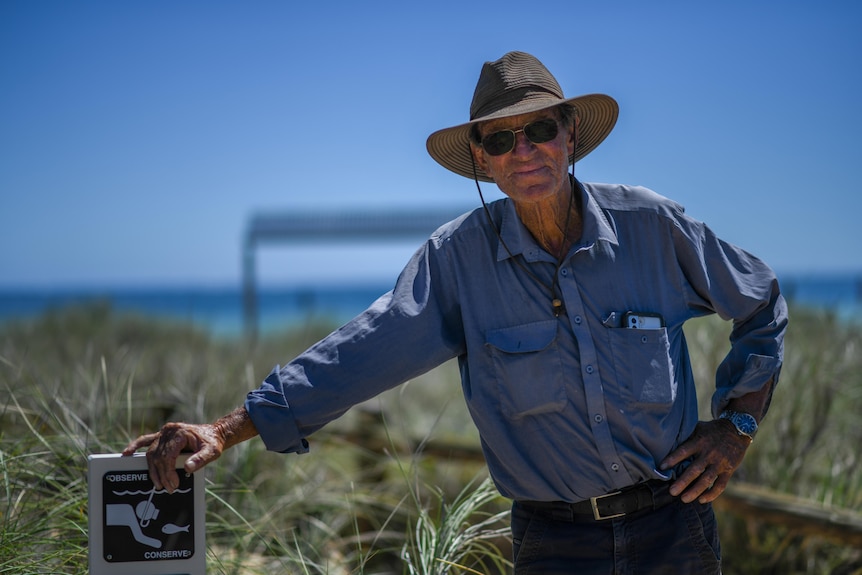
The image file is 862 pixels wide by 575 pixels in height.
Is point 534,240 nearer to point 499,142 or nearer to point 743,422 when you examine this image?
point 499,142

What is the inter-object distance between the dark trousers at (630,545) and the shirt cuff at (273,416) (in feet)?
2.62

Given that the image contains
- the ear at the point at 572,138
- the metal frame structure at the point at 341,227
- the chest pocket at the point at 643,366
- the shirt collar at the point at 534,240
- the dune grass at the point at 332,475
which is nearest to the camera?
the chest pocket at the point at 643,366

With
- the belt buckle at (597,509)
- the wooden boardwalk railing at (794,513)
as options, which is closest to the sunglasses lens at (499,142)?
the belt buckle at (597,509)

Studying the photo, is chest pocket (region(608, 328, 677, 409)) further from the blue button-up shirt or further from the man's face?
the man's face

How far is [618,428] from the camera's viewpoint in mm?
2480

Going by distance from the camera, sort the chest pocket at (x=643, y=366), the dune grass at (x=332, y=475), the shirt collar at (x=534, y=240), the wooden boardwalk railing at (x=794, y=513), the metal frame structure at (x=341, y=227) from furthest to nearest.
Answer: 1. the metal frame structure at (x=341, y=227)
2. the wooden boardwalk railing at (x=794, y=513)
3. the dune grass at (x=332, y=475)
4. the shirt collar at (x=534, y=240)
5. the chest pocket at (x=643, y=366)

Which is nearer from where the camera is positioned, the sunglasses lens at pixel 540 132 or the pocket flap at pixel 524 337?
the pocket flap at pixel 524 337

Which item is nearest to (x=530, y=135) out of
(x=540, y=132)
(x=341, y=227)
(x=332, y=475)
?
(x=540, y=132)

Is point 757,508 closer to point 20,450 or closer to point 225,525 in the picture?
point 225,525

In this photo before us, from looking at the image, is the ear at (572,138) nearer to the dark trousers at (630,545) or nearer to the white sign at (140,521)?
the dark trousers at (630,545)

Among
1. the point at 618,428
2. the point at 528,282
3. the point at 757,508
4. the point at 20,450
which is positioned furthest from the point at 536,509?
the point at 757,508

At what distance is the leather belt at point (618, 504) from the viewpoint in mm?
2479

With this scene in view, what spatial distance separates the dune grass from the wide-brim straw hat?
97 centimetres

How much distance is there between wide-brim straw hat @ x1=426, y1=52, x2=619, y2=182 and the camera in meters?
2.64
